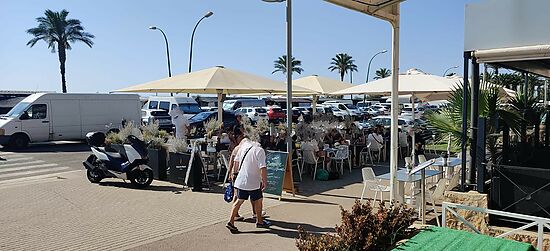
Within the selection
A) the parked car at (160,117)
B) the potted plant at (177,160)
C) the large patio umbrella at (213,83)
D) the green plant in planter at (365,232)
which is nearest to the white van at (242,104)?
the parked car at (160,117)

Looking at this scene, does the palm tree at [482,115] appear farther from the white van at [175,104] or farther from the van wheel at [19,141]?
the white van at [175,104]

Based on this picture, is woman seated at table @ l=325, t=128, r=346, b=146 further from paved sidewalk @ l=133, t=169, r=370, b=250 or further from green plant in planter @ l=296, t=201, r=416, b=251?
green plant in planter @ l=296, t=201, r=416, b=251

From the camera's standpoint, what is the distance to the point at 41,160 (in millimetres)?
14031

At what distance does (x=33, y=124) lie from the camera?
17125mm

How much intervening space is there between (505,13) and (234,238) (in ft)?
13.6

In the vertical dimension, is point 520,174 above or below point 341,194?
above

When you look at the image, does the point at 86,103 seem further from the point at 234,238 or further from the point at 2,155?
the point at 234,238

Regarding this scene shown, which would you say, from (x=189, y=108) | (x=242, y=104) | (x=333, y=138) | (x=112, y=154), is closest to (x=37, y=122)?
(x=112, y=154)

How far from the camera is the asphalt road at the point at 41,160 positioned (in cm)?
1147

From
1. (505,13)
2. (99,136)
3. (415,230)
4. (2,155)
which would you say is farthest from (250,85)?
(2,155)

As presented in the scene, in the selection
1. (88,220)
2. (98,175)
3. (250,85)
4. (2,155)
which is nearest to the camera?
(88,220)

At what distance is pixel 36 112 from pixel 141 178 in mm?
10489

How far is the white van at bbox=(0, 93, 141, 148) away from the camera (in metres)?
16.9

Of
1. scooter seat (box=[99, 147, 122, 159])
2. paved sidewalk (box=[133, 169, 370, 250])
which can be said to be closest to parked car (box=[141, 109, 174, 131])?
scooter seat (box=[99, 147, 122, 159])
